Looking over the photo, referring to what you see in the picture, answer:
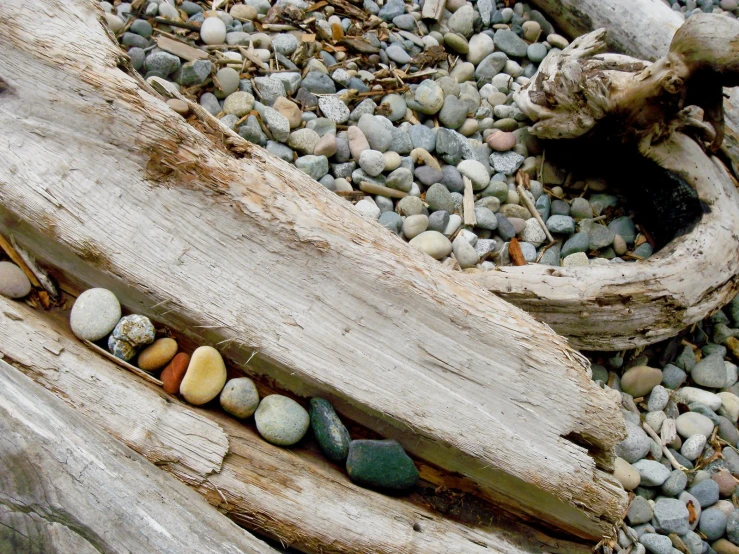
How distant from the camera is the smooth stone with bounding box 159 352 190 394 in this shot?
5.54 ft

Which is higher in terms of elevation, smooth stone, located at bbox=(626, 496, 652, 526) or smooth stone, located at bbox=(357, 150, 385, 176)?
smooth stone, located at bbox=(357, 150, 385, 176)

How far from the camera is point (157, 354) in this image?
1.71 meters

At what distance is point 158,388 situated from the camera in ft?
5.55

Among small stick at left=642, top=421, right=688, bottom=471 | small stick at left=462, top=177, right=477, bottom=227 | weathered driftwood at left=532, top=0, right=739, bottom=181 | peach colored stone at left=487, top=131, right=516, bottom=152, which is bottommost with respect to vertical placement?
small stick at left=642, top=421, right=688, bottom=471

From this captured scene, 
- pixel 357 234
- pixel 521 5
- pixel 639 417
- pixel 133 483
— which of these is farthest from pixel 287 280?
pixel 521 5

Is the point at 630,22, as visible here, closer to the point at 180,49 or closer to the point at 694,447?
the point at 694,447

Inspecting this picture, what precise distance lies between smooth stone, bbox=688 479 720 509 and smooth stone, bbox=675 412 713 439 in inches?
7.6

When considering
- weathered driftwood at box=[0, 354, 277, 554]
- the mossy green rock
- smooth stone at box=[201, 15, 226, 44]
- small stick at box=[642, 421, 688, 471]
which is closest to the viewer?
weathered driftwood at box=[0, 354, 277, 554]

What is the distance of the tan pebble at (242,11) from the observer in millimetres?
2889

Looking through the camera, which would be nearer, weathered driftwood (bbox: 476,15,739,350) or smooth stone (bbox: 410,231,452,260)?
weathered driftwood (bbox: 476,15,739,350)

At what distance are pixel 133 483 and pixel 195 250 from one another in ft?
2.10

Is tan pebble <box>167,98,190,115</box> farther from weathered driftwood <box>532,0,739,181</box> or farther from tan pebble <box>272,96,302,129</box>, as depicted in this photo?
weathered driftwood <box>532,0,739,181</box>

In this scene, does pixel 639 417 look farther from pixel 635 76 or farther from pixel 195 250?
pixel 195 250

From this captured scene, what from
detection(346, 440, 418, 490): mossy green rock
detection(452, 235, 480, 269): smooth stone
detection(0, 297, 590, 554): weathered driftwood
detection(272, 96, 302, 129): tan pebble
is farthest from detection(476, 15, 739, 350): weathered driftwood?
detection(272, 96, 302, 129): tan pebble
